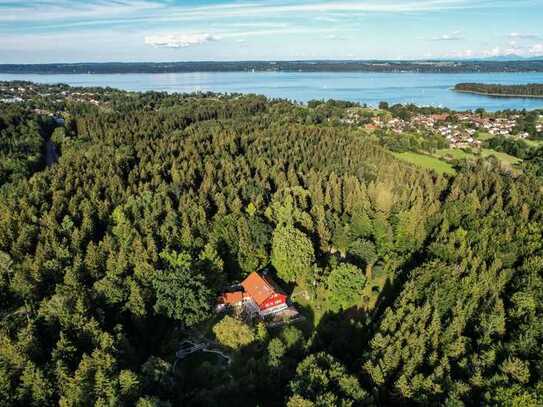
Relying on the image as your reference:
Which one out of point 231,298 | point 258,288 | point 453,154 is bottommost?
point 231,298

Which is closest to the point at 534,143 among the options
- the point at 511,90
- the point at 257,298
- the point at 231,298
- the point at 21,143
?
the point at 257,298

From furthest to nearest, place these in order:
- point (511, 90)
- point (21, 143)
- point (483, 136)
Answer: point (511, 90), point (483, 136), point (21, 143)

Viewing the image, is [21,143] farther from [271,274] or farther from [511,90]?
[511,90]

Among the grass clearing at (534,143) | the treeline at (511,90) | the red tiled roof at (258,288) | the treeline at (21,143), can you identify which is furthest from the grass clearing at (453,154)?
the treeline at (511,90)

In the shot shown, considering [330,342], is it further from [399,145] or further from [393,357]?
[399,145]

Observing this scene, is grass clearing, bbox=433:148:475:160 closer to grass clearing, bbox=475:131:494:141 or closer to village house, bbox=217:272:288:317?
grass clearing, bbox=475:131:494:141

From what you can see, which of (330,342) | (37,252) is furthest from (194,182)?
(330,342)

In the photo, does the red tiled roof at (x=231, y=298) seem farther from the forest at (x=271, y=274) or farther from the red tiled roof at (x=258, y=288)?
the forest at (x=271, y=274)
